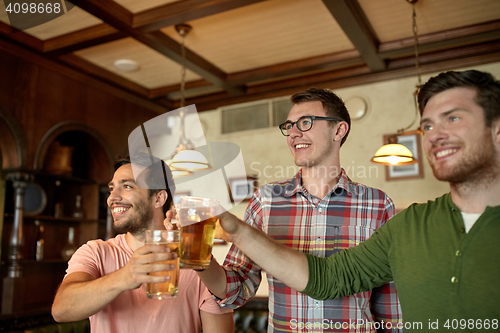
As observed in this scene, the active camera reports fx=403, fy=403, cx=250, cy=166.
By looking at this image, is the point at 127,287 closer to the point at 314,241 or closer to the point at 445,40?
the point at 314,241

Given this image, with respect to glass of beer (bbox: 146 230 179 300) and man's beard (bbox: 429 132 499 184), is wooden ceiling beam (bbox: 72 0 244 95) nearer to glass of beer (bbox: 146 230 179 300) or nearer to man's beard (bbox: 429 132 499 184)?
glass of beer (bbox: 146 230 179 300)

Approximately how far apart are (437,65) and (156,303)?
4.21 meters

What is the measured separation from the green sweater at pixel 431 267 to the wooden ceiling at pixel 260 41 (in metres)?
2.52

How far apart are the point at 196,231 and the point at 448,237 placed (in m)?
0.70

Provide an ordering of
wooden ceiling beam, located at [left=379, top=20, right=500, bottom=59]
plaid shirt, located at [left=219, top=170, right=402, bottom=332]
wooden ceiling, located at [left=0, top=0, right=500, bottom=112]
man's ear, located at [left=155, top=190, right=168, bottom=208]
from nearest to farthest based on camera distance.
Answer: plaid shirt, located at [left=219, top=170, right=402, bottom=332], man's ear, located at [left=155, top=190, right=168, bottom=208], wooden ceiling, located at [left=0, top=0, right=500, bottom=112], wooden ceiling beam, located at [left=379, top=20, right=500, bottom=59]

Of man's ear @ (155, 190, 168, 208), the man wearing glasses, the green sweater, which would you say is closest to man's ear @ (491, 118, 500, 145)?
the green sweater

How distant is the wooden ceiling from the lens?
3.54m

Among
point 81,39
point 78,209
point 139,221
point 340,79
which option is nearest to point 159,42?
point 81,39

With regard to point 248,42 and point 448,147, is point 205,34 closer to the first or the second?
point 248,42

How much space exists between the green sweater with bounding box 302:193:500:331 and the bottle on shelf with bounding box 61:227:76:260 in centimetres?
409

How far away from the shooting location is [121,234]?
1.80 m

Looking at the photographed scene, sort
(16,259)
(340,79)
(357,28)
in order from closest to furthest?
1. (357,28)
2. (16,259)
3. (340,79)

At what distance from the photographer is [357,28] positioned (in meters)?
3.68

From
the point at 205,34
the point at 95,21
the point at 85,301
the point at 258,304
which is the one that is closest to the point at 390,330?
the point at 85,301
